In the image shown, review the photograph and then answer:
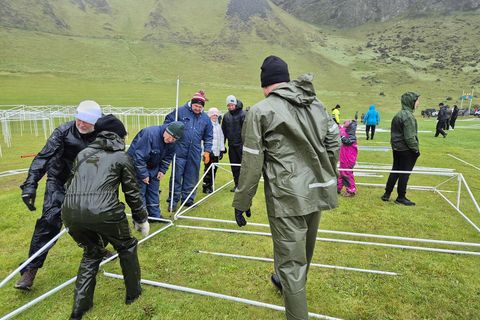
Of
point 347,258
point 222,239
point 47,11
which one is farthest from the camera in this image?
point 47,11

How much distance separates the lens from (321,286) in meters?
3.93

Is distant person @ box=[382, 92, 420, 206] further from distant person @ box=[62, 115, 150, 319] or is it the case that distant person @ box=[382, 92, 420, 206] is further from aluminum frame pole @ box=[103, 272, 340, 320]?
distant person @ box=[62, 115, 150, 319]

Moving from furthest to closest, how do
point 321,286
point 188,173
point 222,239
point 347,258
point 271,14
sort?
point 271,14 < point 188,173 < point 222,239 < point 347,258 < point 321,286

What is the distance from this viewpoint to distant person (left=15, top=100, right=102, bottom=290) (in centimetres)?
372

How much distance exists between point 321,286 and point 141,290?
2.15 metres

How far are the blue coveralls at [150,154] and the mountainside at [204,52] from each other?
43.3 meters

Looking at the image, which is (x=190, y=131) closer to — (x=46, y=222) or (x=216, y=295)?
(x=46, y=222)

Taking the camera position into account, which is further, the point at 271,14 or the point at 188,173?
the point at 271,14

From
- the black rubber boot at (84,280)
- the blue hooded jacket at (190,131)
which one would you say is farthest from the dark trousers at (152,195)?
the black rubber boot at (84,280)

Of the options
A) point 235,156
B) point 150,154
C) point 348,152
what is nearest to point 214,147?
point 235,156

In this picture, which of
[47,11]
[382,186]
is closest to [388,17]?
[47,11]

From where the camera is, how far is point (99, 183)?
3.02 metres

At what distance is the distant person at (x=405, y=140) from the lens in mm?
6383

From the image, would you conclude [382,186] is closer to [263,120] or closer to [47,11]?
[263,120]
